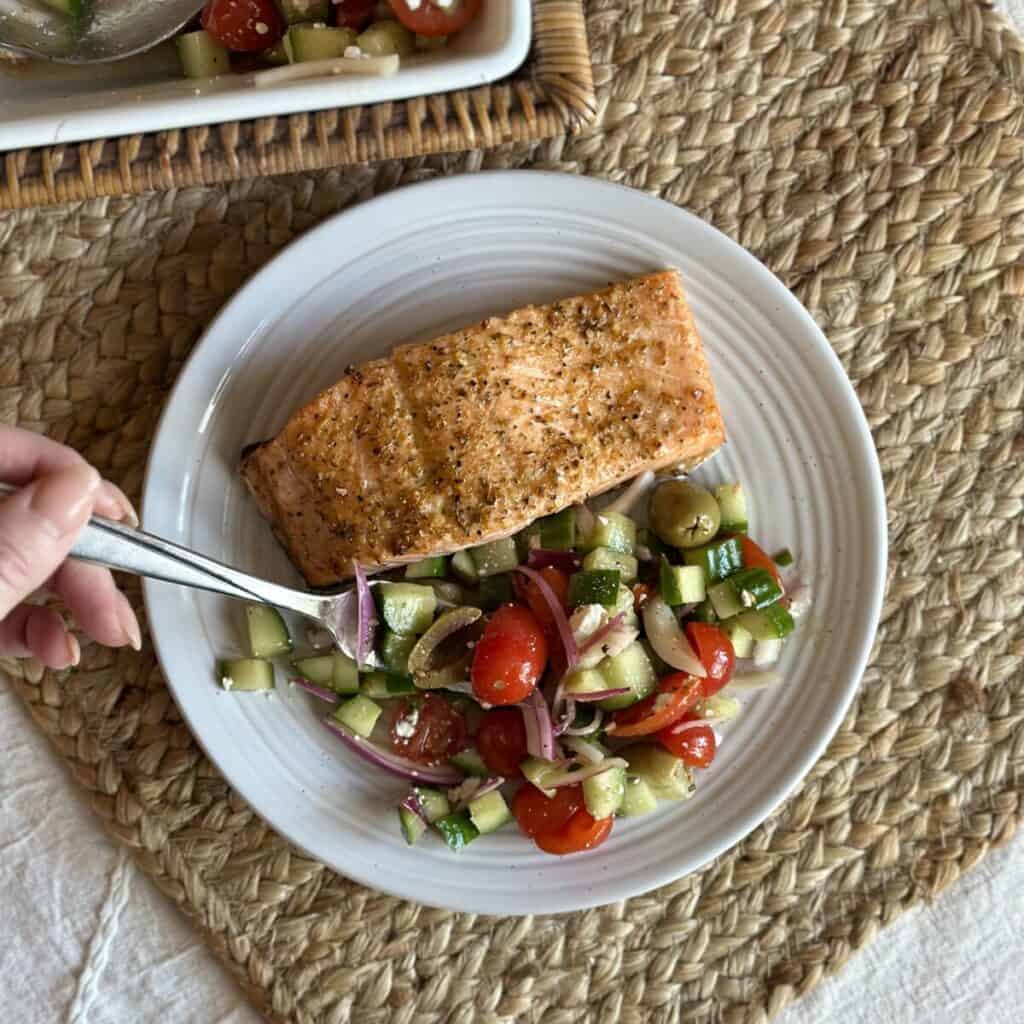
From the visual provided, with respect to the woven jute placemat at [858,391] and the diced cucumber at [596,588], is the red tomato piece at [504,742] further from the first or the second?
the woven jute placemat at [858,391]

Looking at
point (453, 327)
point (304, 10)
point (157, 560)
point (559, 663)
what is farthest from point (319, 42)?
point (559, 663)

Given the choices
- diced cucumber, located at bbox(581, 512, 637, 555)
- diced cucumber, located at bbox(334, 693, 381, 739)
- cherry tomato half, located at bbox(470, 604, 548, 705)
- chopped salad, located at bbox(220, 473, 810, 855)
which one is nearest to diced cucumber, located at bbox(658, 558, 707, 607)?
chopped salad, located at bbox(220, 473, 810, 855)

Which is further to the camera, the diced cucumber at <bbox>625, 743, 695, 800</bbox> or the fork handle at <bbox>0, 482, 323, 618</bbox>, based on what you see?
the diced cucumber at <bbox>625, 743, 695, 800</bbox>

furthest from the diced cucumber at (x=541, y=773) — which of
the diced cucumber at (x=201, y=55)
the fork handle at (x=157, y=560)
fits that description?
the diced cucumber at (x=201, y=55)

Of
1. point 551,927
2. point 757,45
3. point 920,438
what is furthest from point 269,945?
point 757,45

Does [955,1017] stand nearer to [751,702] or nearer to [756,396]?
[751,702]

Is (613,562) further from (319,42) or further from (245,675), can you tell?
(319,42)

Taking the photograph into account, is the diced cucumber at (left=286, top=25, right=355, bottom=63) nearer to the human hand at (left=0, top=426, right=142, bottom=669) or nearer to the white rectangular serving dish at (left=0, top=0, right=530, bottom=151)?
the white rectangular serving dish at (left=0, top=0, right=530, bottom=151)
